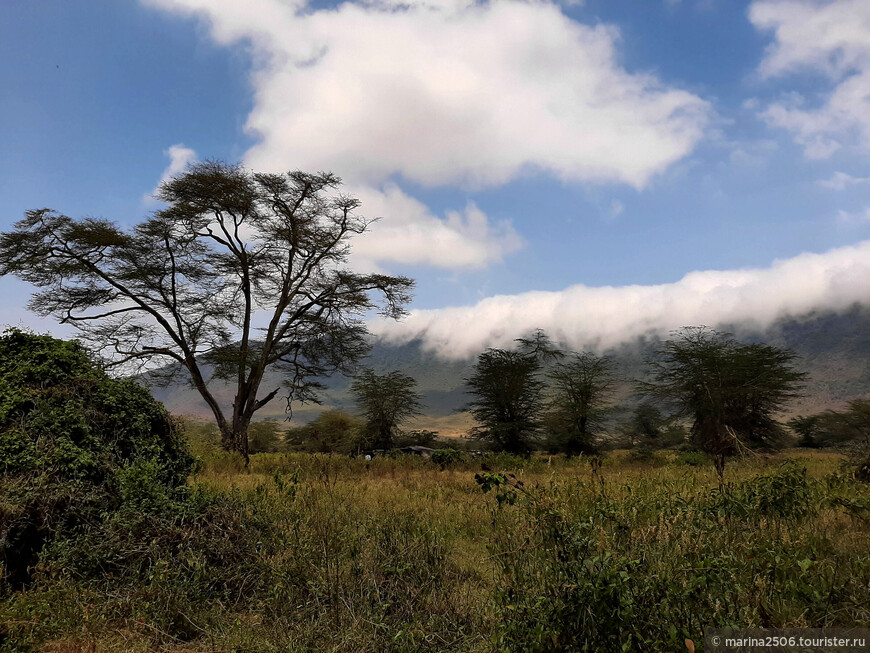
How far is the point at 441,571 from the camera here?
14.9 feet

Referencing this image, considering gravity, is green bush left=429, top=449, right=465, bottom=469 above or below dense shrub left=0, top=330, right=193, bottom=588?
below

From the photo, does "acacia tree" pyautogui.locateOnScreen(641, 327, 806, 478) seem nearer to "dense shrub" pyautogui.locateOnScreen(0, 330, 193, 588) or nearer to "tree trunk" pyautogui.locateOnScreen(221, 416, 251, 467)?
"tree trunk" pyautogui.locateOnScreen(221, 416, 251, 467)

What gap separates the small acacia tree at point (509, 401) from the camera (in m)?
22.4

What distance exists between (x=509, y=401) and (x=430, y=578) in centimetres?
1880

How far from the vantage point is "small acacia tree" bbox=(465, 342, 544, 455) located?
73.5ft

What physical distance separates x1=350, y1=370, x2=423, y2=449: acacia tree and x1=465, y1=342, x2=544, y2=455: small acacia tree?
3.59 metres

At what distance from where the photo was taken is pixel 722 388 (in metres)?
22.0

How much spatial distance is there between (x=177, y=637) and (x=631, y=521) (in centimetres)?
491

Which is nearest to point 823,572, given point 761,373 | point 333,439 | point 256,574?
point 256,574

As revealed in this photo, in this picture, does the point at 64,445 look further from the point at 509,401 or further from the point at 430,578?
the point at 509,401

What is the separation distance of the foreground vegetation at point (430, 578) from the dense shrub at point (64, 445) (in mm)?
251

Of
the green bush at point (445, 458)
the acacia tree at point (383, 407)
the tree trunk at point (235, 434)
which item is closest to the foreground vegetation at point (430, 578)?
the green bush at point (445, 458)

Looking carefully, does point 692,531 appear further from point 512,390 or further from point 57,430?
point 512,390

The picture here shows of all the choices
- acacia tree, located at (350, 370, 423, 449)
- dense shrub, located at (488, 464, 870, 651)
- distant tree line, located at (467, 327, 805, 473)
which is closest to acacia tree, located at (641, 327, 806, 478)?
distant tree line, located at (467, 327, 805, 473)
